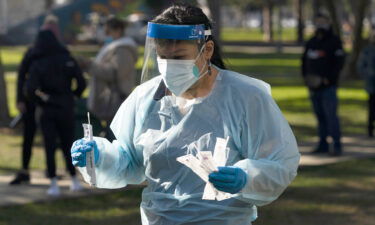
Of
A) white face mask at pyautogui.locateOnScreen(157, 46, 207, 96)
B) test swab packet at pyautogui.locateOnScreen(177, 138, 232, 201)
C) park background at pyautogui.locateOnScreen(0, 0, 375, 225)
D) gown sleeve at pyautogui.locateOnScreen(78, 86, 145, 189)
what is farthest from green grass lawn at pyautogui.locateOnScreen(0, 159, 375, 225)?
test swab packet at pyautogui.locateOnScreen(177, 138, 232, 201)

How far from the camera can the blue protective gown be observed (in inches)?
139

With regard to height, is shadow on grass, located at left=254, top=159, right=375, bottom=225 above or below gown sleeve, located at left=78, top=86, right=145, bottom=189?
below

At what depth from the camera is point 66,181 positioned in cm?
995

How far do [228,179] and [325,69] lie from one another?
27.4ft

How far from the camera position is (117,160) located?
148 inches

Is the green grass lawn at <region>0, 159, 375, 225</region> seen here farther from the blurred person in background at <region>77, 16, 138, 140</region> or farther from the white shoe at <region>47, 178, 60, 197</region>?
the blurred person in background at <region>77, 16, 138, 140</region>

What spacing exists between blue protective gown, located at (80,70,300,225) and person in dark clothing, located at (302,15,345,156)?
25.9 feet

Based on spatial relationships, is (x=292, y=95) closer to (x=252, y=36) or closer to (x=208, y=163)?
(x=208, y=163)

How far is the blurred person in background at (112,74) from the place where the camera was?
957cm

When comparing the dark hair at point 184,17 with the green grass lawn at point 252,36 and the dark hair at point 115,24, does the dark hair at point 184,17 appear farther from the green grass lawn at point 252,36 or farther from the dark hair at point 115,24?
the green grass lawn at point 252,36

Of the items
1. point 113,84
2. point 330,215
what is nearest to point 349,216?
point 330,215

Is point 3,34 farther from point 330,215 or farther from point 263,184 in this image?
point 263,184

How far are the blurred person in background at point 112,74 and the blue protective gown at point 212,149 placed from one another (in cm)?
583

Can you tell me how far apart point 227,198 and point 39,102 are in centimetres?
569
